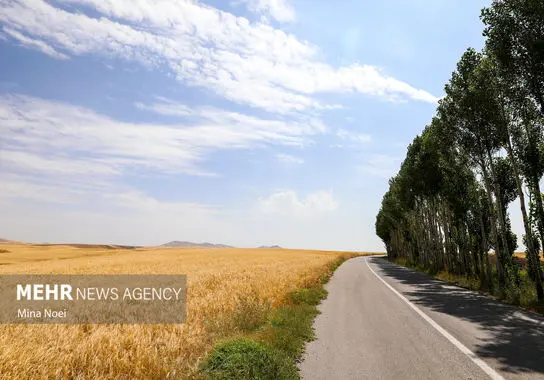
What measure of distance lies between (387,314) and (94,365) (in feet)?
32.1

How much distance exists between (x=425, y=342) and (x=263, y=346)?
4242 mm

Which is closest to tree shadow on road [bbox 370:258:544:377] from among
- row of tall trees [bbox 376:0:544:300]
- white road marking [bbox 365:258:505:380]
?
white road marking [bbox 365:258:505:380]

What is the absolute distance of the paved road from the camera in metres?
6.66

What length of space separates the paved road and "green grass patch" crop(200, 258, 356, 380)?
0.39 metres

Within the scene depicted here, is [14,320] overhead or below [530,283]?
overhead

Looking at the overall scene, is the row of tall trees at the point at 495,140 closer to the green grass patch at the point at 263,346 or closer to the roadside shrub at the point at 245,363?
the green grass patch at the point at 263,346

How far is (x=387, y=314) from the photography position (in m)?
12.6

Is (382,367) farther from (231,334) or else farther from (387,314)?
(387,314)

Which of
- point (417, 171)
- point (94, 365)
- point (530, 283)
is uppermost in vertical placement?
point (417, 171)

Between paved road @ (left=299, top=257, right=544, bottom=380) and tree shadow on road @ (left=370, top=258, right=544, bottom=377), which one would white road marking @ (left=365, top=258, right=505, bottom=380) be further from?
tree shadow on road @ (left=370, top=258, right=544, bottom=377)

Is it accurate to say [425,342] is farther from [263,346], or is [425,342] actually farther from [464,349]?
[263,346]

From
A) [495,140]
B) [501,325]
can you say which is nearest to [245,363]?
[501,325]

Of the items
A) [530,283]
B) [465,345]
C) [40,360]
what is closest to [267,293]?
[465,345]

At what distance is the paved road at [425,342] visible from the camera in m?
6.66
